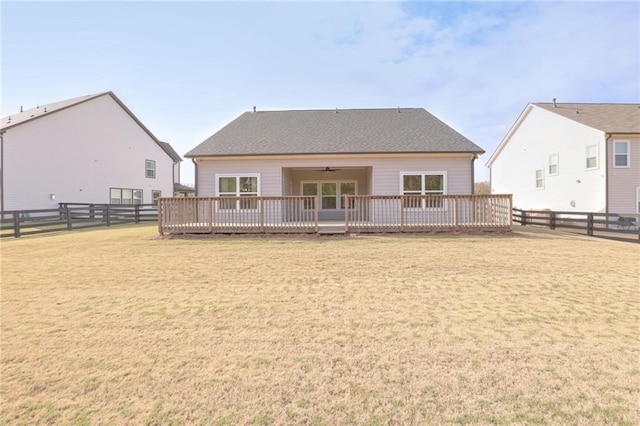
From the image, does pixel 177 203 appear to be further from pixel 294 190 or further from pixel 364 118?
pixel 364 118

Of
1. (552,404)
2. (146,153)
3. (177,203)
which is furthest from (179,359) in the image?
(146,153)

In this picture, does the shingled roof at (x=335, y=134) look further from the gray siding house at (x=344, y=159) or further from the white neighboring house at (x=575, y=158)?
the white neighboring house at (x=575, y=158)

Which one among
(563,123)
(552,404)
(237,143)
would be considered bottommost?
(552,404)

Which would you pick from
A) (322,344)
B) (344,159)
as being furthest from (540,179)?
(322,344)

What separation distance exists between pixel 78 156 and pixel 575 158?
102 feet

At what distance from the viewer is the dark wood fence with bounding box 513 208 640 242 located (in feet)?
38.2

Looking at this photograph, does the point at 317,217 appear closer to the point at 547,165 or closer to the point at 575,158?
the point at 575,158

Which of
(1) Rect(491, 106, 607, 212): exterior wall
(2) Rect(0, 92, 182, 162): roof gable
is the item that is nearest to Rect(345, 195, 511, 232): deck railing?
(1) Rect(491, 106, 607, 212): exterior wall

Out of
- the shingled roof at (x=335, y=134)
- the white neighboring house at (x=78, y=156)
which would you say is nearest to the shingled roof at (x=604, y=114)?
the shingled roof at (x=335, y=134)

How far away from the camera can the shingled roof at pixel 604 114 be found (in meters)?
15.9

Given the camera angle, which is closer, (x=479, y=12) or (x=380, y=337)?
(x=380, y=337)

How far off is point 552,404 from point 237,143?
46.4ft

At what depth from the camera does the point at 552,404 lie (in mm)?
2459

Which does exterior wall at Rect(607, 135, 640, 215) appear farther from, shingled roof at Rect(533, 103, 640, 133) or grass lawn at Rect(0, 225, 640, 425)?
grass lawn at Rect(0, 225, 640, 425)
